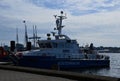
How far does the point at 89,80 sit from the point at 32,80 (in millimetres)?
2334

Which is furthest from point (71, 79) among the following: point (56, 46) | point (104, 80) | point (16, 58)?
point (56, 46)

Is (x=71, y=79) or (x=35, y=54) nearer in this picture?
(x=71, y=79)

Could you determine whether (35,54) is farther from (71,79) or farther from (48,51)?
(71,79)

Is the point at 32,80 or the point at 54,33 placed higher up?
the point at 54,33

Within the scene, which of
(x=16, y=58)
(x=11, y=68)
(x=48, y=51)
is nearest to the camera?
(x=11, y=68)

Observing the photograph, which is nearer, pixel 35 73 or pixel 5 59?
pixel 35 73

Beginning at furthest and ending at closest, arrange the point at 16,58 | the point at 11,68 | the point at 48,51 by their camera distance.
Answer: the point at 48,51 < the point at 16,58 < the point at 11,68

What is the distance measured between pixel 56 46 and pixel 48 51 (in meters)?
1.16

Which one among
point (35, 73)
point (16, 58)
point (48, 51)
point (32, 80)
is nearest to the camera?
point (32, 80)

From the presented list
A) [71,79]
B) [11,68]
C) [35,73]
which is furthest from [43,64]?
[71,79]

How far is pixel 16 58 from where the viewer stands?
129ft

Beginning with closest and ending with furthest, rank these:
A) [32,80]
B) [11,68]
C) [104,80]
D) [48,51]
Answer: [104,80] < [32,80] < [11,68] < [48,51]

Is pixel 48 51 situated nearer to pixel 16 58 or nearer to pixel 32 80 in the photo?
pixel 16 58

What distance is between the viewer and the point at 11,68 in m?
20.2
